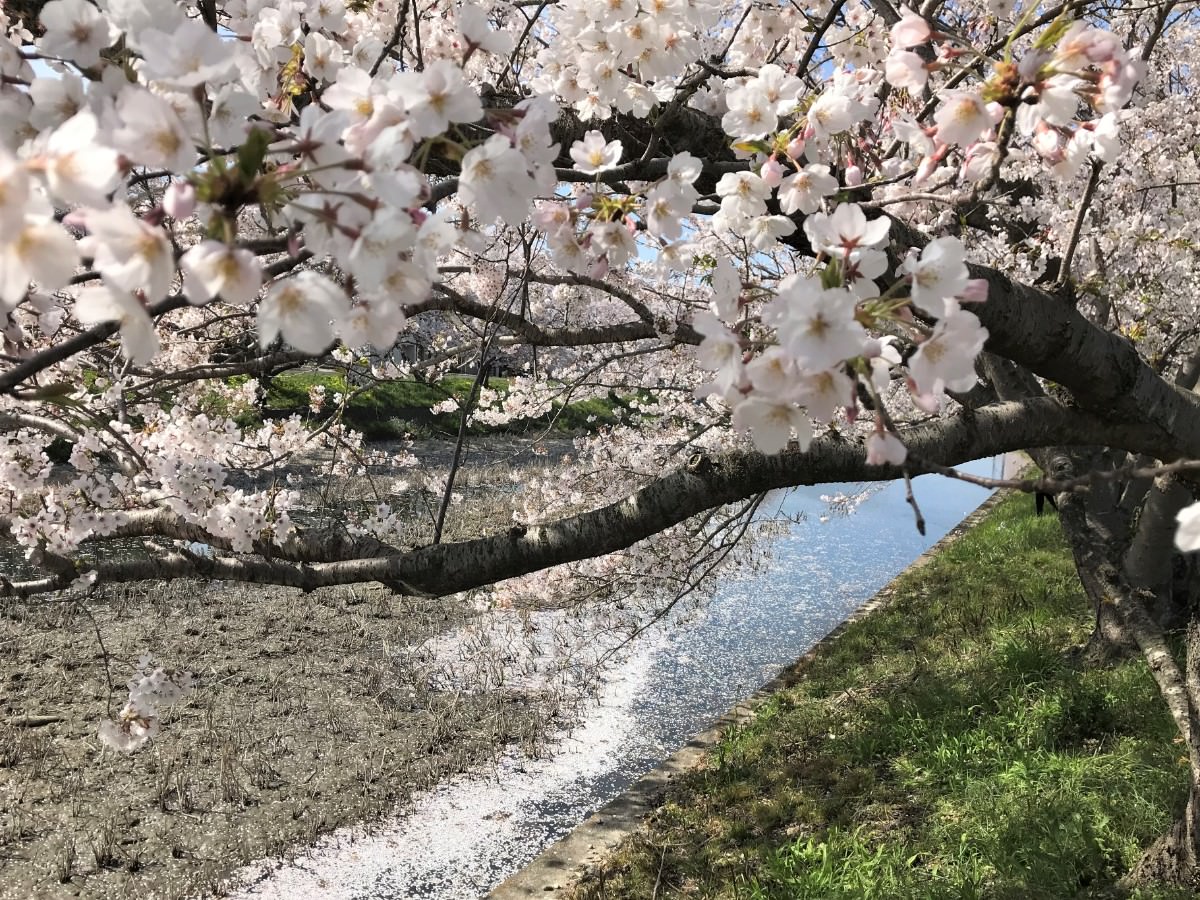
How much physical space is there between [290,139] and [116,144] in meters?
0.16

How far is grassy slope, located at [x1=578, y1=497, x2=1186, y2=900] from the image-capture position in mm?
3139

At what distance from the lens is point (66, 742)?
5.24m

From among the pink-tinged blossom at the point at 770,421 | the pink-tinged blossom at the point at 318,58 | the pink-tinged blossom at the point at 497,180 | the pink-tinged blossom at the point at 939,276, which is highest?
the pink-tinged blossom at the point at 318,58

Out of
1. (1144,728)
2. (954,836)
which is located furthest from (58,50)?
(1144,728)

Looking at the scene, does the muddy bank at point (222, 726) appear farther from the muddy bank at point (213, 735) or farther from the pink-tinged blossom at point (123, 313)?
the pink-tinged blossom at point (123, 313)

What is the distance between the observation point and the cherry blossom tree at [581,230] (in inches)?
28.2

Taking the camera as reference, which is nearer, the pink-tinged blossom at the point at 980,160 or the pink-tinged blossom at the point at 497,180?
the pink-tinged blossom at the point at 497,180

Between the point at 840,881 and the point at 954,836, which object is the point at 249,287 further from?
the point at 954,836

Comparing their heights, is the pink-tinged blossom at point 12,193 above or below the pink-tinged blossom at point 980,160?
below

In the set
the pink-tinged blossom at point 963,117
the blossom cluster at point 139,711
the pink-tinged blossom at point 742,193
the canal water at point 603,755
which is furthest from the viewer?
the canal water at point 603,755

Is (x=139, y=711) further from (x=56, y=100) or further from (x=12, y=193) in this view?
(x=12, y=193)

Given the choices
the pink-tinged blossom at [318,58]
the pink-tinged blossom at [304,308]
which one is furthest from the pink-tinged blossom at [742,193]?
the pink-tinged blossom at [304,308]

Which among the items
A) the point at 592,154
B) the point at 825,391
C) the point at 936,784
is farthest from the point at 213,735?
the point at 825,391

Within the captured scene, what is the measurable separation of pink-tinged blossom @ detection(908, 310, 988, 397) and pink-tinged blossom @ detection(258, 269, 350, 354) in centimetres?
66
